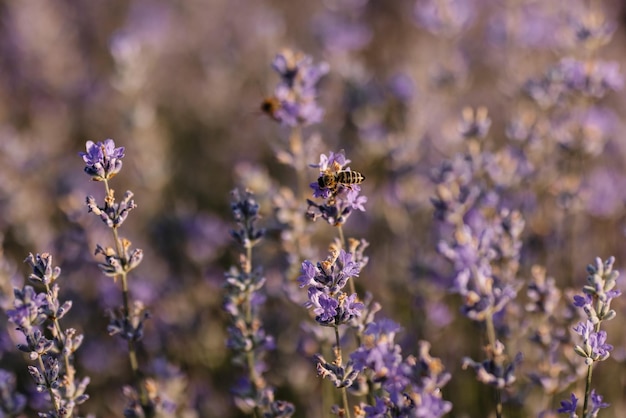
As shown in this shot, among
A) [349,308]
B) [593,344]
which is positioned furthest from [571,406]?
[349,308]

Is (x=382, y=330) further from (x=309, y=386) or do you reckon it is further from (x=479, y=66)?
(x=479, y=66)

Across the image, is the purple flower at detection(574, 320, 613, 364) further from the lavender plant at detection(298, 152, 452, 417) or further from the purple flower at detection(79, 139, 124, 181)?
the purple flower at detection(79, 139, 124, 181)

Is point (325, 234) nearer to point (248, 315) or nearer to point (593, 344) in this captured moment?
point (248, 315)

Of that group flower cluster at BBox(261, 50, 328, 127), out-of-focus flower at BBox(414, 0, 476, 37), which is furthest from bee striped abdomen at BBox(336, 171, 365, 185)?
out-of-focus flower at BBox(414, 0, 476, 37)

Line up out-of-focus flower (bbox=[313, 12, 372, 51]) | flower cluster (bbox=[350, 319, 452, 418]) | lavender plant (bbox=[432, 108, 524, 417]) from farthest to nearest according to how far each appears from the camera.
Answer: out-of-focus flower (bbox=[313, 12, 372, 51]), lavender plant (bbox=[432, 108, 524, 417]), flower cluster (bbox=[350, 319, 452, 418])

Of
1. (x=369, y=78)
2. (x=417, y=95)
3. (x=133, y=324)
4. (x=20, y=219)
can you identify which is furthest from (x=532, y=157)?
(x=20, y=219)
